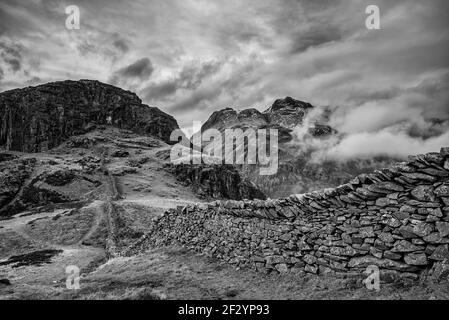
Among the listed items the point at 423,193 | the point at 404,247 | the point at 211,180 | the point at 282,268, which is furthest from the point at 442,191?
the point at 211,180

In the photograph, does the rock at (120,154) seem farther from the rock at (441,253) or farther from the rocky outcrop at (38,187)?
the rock at (441,253)

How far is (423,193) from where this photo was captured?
385 inches

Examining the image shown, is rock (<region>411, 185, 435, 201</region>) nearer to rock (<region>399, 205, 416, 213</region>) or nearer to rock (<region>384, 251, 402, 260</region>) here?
rock (<region>399, 205, 416, 213</region>)

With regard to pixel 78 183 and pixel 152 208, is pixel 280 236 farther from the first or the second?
pixel 78 183

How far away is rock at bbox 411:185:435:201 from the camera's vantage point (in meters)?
9.65

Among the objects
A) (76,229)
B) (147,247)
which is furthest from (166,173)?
(147,247)

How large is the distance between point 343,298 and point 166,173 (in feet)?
455

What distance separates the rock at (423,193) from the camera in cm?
965

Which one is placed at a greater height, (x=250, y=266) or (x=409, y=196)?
(x=409, y=196)

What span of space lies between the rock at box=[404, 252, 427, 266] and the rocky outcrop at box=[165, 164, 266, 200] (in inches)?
4796

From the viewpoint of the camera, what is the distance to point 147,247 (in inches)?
930

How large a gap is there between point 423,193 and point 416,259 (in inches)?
78.4

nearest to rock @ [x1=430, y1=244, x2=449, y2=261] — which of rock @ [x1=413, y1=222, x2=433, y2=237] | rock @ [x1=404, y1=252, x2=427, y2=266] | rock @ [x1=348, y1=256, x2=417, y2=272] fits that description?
rock @ [x1=404, y1=252, x2=427, y2=266]

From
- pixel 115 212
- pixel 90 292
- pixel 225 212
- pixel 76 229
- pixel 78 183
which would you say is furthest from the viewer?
pixel 78 183
